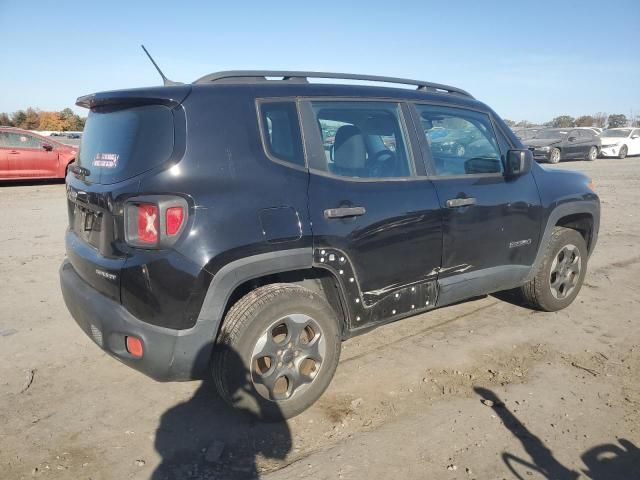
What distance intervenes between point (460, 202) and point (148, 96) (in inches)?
84.1

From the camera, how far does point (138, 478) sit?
7.62 feet

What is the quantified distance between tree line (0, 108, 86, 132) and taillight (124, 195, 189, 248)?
198 ft

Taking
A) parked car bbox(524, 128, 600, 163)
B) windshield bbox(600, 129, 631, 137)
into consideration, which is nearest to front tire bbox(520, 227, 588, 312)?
parked car bbox(524, 128, 600, 163)

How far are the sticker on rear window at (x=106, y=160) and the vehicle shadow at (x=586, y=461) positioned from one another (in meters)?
2.56

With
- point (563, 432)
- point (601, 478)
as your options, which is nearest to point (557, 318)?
point (563, 432)

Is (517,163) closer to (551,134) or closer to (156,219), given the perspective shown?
(156,219)

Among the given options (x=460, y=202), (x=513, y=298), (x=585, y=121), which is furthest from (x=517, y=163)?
(x=585, y=121)

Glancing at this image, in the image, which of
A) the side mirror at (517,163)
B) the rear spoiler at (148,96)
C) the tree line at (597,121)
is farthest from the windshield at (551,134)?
the tree line at (597,121)

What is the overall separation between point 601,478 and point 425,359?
1.36m

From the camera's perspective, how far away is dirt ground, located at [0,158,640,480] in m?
2.43

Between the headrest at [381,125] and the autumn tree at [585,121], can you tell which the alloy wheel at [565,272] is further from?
the autumn tree at [585,121]

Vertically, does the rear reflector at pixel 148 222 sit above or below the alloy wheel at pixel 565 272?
above

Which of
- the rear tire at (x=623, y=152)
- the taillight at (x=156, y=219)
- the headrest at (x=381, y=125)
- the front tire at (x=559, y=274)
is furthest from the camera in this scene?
the rear tire at (x=623, y=152)

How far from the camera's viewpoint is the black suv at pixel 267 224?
2.43 metres
